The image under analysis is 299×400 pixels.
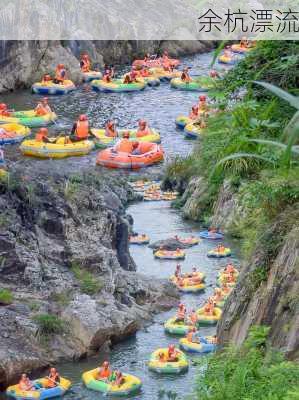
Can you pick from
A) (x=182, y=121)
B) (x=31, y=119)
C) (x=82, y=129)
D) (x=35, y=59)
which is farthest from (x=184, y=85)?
(x=82, y=129)

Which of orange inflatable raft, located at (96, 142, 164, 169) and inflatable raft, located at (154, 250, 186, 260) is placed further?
orange inflatable raft, located at (96, 142, 164, 169)

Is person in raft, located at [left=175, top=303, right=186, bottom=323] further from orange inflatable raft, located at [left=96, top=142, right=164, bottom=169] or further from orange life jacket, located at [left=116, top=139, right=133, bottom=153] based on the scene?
orange life jacket, located at [left=116, top=139, right=133, bottom=153]

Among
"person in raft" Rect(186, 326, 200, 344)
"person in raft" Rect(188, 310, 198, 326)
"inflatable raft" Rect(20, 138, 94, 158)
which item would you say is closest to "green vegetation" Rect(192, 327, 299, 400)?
"person in raft" Rect(186, 326, 200, 344)

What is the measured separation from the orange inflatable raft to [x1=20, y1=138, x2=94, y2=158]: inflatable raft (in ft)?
3.88

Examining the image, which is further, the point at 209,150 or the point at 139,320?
the point at 139,320

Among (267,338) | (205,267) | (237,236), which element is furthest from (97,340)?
(267,338)

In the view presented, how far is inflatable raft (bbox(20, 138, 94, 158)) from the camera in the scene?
4372 centimetres

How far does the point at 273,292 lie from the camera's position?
1281 centimetres

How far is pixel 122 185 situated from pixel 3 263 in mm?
12891

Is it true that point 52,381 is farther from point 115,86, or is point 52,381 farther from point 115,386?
point 115,86

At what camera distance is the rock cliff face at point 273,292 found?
12409 millimetres

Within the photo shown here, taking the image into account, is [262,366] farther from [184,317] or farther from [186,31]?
[186,31]

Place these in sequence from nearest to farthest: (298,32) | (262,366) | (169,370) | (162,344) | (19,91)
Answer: (262,366), (298,32), (169,370), (162,344), (19,91)

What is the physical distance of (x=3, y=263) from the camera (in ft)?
87.4
